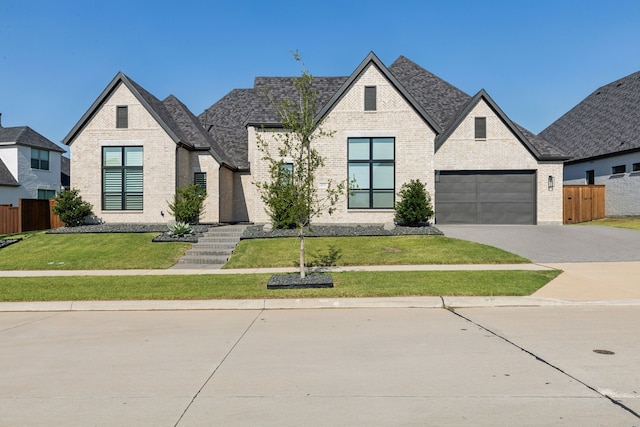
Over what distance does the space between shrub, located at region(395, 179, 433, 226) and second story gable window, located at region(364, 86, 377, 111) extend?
419cm

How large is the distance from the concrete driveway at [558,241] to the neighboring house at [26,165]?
3393 cm

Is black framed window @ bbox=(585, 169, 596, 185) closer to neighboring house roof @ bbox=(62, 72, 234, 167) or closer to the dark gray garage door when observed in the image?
the dark gray garage door

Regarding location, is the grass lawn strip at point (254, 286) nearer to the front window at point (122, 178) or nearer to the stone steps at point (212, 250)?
the stone steps at point (212, 250)

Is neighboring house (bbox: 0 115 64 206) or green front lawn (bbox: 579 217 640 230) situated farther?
neighboring house (bbox: 0 115 64 206)

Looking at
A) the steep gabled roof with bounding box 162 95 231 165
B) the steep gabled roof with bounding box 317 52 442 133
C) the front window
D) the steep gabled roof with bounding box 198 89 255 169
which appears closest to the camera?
the steep gabled roof with bounding box 317 52 442 133

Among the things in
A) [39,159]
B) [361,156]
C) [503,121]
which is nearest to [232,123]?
[361,156]

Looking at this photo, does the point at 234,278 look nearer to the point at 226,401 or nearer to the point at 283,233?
the point at 283,233

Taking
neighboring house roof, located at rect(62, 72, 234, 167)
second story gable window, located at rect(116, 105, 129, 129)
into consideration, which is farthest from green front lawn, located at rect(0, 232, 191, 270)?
second story gable window, located at rect(116, 105, 129, 129)

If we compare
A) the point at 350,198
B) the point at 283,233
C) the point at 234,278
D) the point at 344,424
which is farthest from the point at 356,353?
the point at 350,198

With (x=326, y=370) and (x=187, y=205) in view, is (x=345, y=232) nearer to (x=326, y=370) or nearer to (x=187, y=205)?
(x=187, y=205)

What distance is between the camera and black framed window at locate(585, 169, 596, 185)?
2916 centimetres

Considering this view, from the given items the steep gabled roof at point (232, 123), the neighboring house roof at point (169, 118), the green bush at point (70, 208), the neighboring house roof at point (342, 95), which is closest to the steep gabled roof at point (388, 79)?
the neighboring house roof at point (342, 95)

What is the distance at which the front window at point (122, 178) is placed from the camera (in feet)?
69.6

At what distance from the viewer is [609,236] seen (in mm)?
18000
